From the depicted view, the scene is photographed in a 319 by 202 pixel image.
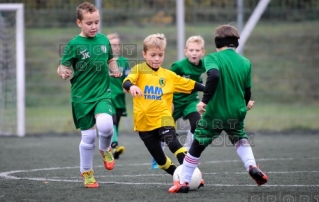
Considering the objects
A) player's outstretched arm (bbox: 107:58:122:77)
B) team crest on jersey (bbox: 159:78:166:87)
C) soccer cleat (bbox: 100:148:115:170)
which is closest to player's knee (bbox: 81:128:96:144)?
soccer cleat (bbox: 100:148:115:170)

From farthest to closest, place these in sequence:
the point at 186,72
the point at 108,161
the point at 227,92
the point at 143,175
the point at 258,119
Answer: the point at 258,119, the point at 186,72, the point at 143,175, the point at 108,161, the point at 227,92

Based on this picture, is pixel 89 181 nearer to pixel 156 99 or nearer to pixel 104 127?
pixel 104 127

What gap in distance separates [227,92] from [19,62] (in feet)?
29.1

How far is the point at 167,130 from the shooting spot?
7.06m

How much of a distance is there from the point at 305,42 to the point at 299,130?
1953 mm

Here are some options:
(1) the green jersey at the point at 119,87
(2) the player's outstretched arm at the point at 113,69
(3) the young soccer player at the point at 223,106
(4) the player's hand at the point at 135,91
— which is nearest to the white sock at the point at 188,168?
(3) the young soccer player at the point at 223,106

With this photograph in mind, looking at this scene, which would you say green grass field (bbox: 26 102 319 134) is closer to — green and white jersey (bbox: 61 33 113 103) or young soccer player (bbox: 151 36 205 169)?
young soccer player (bbox: 151 36 205 169)

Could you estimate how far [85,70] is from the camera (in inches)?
284

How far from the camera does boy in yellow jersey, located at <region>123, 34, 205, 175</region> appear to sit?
711cm

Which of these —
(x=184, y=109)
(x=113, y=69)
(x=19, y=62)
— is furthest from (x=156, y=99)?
(x=19, y=62)

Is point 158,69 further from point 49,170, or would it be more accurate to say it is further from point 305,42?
point 305,42

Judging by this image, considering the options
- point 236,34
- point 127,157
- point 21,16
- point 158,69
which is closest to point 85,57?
point 158,69

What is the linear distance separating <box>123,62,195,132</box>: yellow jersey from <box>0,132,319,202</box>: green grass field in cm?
66

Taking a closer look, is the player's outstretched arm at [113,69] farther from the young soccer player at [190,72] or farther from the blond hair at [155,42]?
the young soccer player at [190,72]
